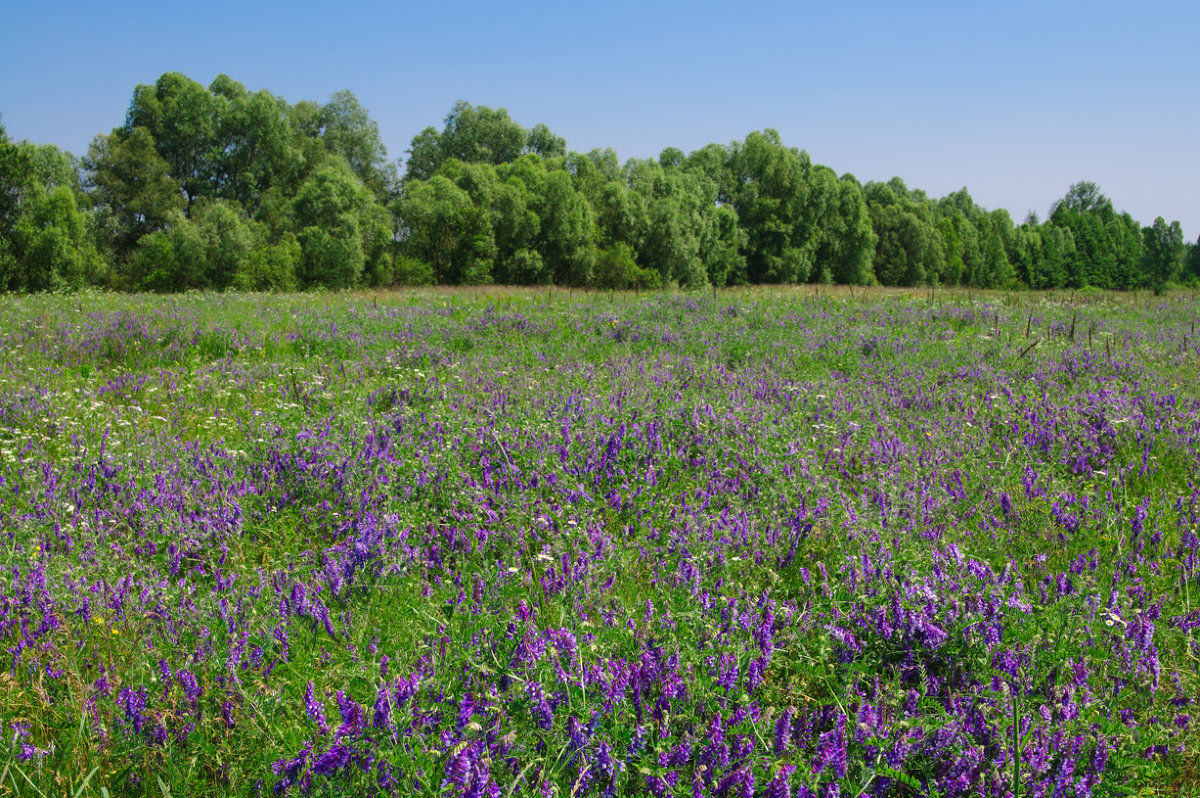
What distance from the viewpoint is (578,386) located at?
6.24 m

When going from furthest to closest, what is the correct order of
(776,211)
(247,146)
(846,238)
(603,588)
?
(846,238) < (776,211) < (247,146) < (603,588)

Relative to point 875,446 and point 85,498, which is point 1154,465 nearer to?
point 875,446

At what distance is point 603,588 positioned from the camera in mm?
2572

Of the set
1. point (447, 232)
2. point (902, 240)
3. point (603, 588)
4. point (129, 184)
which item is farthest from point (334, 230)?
point (902, 240)

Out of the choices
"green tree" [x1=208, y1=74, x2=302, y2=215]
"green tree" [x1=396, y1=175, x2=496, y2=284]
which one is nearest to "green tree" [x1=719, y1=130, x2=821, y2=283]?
"green tree" [x1=396, y1=175, x2=496, y2=284]

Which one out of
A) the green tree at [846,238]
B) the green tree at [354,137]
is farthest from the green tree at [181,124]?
the green tree at [846,238]

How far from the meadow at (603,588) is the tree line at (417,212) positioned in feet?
88.0

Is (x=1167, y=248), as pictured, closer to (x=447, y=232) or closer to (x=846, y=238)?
(x=846, y=238)

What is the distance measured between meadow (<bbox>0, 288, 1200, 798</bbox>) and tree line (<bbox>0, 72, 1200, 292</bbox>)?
2683cm

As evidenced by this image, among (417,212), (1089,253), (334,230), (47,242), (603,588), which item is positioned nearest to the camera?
(603,588)

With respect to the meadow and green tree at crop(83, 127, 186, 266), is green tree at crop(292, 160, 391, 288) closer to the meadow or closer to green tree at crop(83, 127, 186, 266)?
green tree at crop(83, 127, 186, 266)

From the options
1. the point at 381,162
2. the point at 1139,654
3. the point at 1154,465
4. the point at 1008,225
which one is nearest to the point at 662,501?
the point at 1139,654

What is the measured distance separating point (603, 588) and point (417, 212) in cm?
3672

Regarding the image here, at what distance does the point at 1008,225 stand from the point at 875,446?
79.7 metres
